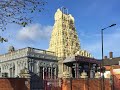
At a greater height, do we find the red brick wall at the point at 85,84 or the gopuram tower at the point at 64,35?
the gopuram tower at the point at 64,35

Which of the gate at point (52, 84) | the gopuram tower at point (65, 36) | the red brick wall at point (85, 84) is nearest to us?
the gate at point (52, 84)

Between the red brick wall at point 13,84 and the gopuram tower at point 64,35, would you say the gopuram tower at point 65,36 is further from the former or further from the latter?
the red brick wall at point 13,84

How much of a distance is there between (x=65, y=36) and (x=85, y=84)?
136ft

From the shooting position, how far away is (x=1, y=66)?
181 feet

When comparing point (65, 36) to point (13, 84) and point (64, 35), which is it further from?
point (13, 84)

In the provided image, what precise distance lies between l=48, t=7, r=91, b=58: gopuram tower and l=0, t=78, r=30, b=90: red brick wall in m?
43.7

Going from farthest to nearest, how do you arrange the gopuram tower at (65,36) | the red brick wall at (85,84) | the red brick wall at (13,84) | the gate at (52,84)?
1. the gopuram tower at (65,36)
2. the red brick wall at (85,84)
3. the gate at (52,84)
4. the red brick wall at (13,84)

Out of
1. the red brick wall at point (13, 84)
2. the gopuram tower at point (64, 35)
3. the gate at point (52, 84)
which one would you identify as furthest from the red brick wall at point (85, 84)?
the gopuram tower at point (64, 35)

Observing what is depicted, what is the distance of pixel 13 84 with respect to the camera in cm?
3484

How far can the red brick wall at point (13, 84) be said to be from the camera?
3409 centimetres

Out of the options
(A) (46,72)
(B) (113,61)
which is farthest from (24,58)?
(B) (113,61)

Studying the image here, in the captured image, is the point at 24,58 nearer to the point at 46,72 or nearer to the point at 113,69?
the point at 46,72

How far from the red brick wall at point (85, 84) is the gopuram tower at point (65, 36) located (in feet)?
112

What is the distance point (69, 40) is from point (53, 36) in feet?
24.6
